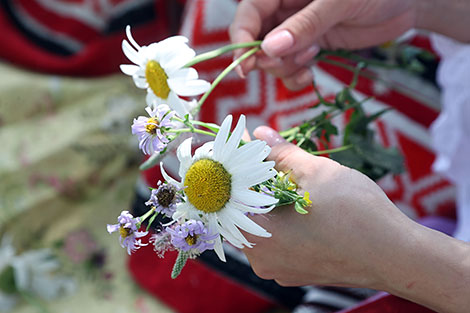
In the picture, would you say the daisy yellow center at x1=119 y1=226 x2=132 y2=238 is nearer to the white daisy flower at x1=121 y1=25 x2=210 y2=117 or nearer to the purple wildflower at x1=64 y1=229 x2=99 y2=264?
the white daisy flower at x1=121 y1=25 x2=210 y2=117

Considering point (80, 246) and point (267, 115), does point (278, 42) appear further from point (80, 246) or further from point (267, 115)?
point (80, 246)

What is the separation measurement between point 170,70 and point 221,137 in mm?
103

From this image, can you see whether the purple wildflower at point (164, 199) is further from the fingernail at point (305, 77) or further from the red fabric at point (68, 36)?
the red fabric at point (68, 36)

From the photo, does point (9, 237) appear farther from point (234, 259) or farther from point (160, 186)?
point (160, 186)

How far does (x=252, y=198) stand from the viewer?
0.31 metres

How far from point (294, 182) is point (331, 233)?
5 centimetres

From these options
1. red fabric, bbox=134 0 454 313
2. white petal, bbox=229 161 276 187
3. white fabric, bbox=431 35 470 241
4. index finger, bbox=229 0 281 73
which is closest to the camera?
white petal, bbox=229 161 276 187

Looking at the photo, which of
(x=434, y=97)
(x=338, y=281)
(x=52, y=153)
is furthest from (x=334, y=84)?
(x=52, y=153)

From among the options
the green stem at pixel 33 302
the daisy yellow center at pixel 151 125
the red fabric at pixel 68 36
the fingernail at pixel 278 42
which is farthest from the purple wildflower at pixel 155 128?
the red fabric at pixel 68 36

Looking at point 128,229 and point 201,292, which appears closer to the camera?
point 128,229

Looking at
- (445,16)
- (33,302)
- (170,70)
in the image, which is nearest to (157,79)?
(170,70)

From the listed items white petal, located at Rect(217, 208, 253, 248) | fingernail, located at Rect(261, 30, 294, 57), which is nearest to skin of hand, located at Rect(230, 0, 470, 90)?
fingernail, located at Rect(261, 30, 294, 57)

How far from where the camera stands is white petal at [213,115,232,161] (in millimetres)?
313

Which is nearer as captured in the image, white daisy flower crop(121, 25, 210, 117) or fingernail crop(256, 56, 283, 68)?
white daisy flower crop(121, 25, 210, 117)
